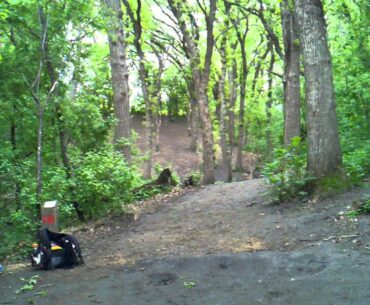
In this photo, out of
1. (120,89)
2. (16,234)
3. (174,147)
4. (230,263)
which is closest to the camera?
(230,263)

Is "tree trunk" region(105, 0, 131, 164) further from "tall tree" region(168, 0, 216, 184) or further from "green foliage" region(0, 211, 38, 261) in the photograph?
"green foliage" region(0, 211, 38, 261)

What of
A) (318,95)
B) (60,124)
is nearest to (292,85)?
(318,95)

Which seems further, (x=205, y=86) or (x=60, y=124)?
(x=205, y=86)

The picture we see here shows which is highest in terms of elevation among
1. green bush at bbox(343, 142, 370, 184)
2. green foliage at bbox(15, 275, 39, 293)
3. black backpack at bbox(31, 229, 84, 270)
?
green bush at bbox(343, 142, 370, 184)

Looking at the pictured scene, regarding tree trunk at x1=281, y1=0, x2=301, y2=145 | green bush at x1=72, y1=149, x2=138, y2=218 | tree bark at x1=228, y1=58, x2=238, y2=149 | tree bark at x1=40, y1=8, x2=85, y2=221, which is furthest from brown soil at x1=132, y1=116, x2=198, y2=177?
tree bark at x1=40, y1=8, x2=85, y2=221

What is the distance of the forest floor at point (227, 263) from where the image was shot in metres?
4.90

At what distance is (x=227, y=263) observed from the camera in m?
6.01

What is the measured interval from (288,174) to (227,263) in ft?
11.1

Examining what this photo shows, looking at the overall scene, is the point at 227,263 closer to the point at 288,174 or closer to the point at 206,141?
the point at 288,174

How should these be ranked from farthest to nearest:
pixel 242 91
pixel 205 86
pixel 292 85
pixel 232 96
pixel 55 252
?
pixel 232 96 → pixel 242 91 → pixel 205 86 → pixel 292 85 → pixel 55 252

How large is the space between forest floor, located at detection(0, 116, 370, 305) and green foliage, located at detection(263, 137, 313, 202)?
28cm

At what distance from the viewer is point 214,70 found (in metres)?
27.3

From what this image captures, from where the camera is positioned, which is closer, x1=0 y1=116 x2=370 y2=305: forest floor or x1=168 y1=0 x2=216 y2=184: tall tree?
x1=0 y1=116 x2=370 y2=305: forest floor

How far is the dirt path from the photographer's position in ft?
16.0
